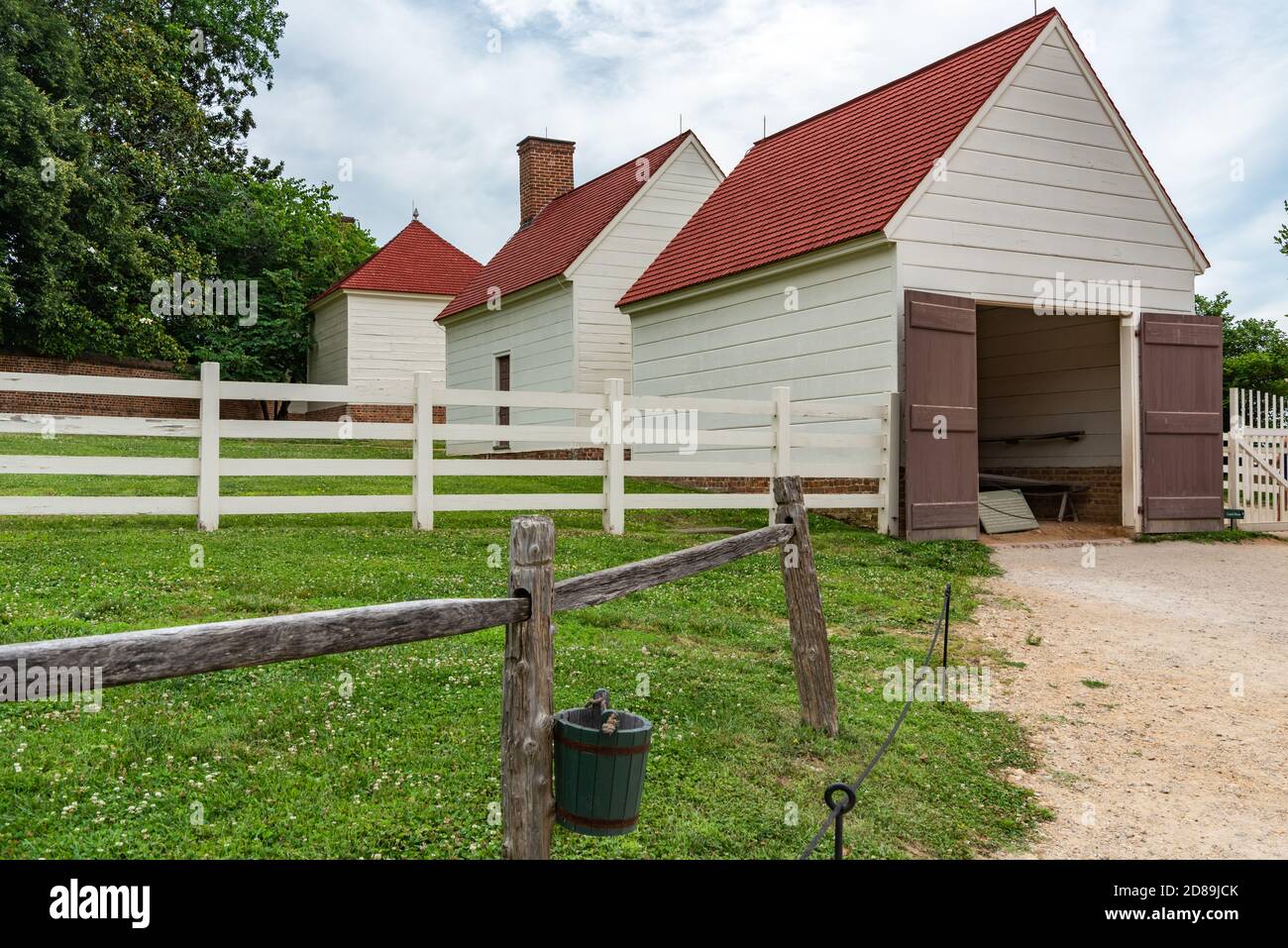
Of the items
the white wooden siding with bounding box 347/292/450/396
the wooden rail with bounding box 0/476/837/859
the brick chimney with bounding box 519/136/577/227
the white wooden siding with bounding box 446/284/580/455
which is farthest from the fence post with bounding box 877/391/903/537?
the white wooden siding with bounding box 347/292/450/396

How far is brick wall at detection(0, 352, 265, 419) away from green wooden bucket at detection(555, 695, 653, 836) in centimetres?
2358

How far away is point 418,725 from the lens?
17.3 ft

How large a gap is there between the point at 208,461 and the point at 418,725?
19.9 ft

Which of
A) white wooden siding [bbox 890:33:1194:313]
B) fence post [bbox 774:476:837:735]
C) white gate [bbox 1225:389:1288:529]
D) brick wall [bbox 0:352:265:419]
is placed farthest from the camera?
brick wall [bbox 0:352:265:419]

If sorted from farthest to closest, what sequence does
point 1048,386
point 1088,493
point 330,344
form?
point 330,344
point 1048,386
point 1088,493

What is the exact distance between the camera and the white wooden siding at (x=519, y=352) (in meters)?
21.7

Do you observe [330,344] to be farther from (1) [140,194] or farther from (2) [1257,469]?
(2) [1257,469]

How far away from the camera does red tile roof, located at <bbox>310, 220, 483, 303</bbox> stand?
3088 cm

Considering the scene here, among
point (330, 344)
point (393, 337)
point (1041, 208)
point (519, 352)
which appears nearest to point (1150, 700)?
point (1041, 208)

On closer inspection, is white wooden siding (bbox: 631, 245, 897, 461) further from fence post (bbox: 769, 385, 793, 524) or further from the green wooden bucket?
the green wooden bucket

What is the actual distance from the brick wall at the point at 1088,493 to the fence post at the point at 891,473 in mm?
4199

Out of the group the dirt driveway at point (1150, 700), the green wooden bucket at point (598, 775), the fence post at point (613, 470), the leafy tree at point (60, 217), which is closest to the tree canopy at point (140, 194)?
the leafy tree at point (60, 217)
